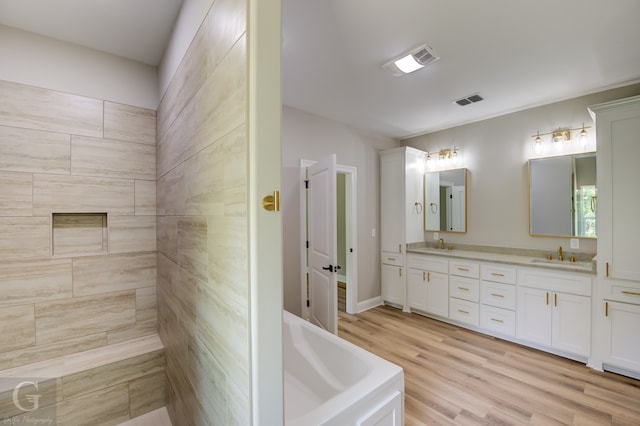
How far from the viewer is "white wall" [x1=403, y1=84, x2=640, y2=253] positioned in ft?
10.2

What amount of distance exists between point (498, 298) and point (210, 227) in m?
3.34

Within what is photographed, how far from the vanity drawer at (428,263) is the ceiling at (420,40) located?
2.04 meters

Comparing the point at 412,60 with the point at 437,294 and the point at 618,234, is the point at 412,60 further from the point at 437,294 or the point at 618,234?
the point at 437,294

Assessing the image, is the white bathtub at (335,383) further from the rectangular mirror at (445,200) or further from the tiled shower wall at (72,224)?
the rectangular mirror at (445,200)

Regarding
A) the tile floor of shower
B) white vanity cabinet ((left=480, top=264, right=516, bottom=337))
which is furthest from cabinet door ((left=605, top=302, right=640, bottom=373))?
the tile floor of shower

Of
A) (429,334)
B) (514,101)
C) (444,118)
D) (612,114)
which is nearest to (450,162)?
(444,118)

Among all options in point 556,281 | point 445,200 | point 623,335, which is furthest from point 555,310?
point 445,200

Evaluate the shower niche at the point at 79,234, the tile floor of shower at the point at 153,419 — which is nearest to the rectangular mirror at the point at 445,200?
the tile floor of shower at the point at 153,419

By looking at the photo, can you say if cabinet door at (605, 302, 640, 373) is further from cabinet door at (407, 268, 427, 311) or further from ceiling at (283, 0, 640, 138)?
ceiling at (283, 0, 640, 138)

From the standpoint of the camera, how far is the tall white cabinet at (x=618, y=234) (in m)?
2.31

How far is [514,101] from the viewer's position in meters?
3.13

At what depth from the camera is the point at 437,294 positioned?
3.64 metres

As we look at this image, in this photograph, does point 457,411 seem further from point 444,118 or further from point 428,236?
point 444,118

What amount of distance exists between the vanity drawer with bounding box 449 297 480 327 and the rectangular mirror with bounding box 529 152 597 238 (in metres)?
1.16
